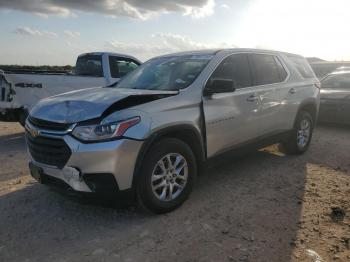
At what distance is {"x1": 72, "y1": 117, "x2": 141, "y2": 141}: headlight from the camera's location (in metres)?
3.55

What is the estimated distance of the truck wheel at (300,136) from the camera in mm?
6387

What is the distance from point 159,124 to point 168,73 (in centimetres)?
130

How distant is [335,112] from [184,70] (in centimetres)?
573

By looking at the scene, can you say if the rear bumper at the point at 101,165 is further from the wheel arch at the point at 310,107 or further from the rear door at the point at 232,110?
the wheel arch at the point at 310,107

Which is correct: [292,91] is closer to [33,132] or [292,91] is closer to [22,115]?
[33,132]

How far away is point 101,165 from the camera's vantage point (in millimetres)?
3523

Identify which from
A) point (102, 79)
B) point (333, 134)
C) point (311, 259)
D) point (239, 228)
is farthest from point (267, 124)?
point (102, 79)

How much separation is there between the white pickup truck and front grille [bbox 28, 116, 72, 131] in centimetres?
394

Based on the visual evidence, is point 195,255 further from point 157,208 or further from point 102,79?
point 102,79

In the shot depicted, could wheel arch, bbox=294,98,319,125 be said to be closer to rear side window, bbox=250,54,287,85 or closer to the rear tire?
rear side window, bbox=250,54,287,85

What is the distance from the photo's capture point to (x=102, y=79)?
29.3ft

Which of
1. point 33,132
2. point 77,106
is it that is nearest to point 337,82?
point 77,106

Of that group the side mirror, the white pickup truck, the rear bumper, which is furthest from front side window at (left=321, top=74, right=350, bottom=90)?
the rear bumper

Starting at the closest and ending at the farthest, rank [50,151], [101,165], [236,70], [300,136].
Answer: [101,165]
[50,151]
[236,70]
[300,136]
